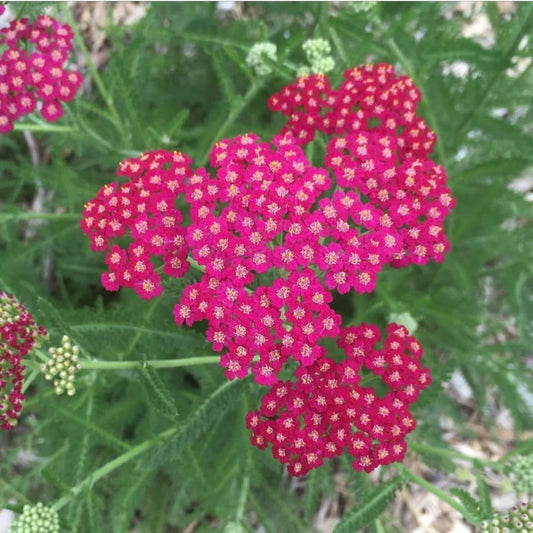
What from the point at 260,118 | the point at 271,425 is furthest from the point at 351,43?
the point at 271,425

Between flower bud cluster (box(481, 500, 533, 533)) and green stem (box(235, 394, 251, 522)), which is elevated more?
flower bud cluster (box(481, 500, 533, 533))

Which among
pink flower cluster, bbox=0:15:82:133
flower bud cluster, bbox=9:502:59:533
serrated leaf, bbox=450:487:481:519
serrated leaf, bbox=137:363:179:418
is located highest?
pink flower cluster, bbox=0:15:82:133

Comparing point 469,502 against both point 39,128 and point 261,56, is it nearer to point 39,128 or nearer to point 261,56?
point 261,56

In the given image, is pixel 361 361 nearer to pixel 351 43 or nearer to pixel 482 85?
pixel 482 85

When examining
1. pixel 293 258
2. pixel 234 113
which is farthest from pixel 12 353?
pixel 234 113

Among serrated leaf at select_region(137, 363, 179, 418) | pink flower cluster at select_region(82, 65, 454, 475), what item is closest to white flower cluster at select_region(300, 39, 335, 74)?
pink flower cluster at select_region(82, 65, 454, 475)

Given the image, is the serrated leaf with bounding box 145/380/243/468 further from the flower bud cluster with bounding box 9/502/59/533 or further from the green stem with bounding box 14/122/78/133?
the green stem with bounding box 14/122/78/133

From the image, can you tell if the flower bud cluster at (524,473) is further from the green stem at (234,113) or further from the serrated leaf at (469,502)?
the green stem at (234,113)
